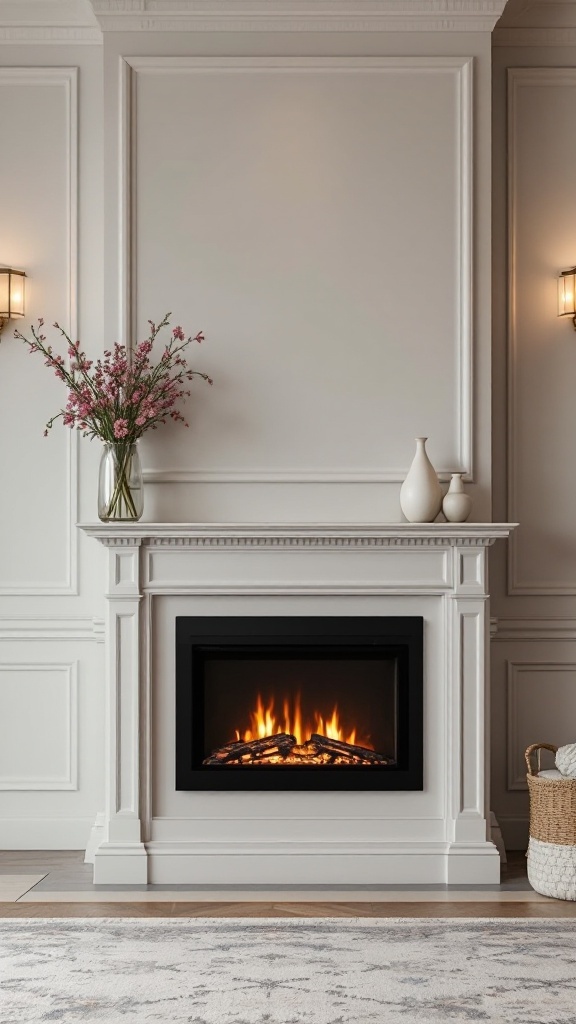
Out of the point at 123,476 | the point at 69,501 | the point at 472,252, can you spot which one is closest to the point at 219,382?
the point at 123,476

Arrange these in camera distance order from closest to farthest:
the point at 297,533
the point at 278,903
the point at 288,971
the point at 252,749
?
1. the point at 288,971
2. the point at 278,903
3. the point at 297,533
4. the point at 252,749

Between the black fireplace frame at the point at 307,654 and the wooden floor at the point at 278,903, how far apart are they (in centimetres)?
35

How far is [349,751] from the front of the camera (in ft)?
10.8

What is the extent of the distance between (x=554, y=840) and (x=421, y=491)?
4.11ft

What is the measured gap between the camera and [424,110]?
11.3 feet

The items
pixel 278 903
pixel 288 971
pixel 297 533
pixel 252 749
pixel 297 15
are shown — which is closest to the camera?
pixel 288 971

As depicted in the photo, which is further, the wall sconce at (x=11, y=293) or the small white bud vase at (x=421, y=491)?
the wall sconce at (x=11, y=293)

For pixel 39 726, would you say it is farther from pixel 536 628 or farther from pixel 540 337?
pixel 540 337

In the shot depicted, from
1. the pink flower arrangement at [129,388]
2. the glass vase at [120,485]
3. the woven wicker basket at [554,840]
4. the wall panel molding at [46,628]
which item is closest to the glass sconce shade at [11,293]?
the pink flower arrangement at [129,388]

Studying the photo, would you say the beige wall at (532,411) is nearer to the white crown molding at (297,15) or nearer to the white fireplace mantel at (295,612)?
the white crown molding at (297,15)

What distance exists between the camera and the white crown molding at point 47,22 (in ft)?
12.0

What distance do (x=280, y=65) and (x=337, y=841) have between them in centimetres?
280

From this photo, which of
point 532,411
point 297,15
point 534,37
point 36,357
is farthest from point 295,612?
point 534,37

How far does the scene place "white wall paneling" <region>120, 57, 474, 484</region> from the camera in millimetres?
3441
